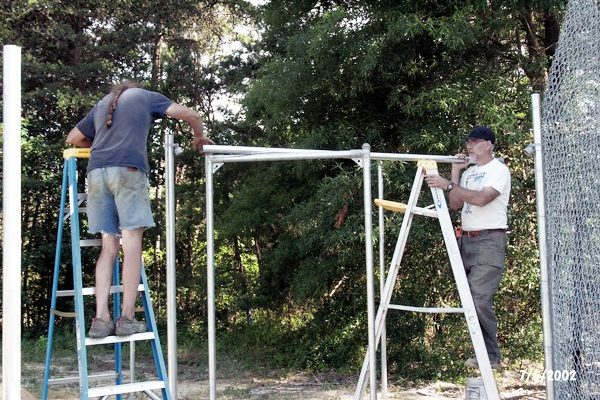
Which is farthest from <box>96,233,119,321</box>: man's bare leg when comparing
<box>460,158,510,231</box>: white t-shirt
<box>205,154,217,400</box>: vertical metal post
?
<box>460,158,510,231</box>: white t-shirt

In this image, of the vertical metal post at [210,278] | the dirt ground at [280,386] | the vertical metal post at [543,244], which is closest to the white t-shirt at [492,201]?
the vertical metal post at [543,244]

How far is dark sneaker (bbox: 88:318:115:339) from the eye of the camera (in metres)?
3.14

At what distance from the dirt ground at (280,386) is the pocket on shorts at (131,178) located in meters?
2.29

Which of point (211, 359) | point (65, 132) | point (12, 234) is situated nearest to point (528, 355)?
point (211, 359)

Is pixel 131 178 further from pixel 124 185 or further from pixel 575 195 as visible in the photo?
pixel 575 195

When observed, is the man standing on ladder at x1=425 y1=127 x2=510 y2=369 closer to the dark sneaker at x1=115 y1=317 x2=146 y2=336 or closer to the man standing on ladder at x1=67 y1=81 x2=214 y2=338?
the man standing on ladder at x1=67 y1=81 x2=214 y2=338

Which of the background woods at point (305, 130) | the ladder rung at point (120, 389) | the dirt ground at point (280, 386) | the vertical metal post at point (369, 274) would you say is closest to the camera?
the ladder rung at point (120, 389)

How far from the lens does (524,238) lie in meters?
6.41

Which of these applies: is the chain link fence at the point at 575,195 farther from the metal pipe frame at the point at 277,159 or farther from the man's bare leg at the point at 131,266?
the man's bare leg at the point at 131,266

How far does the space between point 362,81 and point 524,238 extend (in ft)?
6.55

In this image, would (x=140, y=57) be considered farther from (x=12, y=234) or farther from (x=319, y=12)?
(x=12, y=234)

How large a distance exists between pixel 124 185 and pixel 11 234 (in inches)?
57.9

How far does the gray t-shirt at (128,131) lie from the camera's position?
3195 mm

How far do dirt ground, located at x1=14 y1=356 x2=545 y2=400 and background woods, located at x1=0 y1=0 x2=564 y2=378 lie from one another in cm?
38
